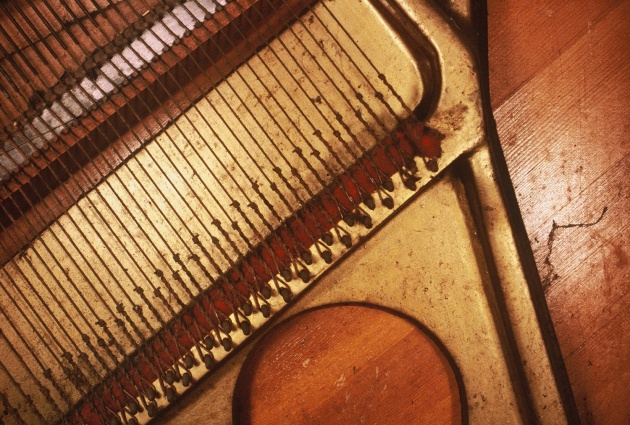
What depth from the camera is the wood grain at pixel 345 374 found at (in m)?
1.66

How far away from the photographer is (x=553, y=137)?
5.51 ft

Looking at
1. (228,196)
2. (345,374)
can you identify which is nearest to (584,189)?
(345,374)

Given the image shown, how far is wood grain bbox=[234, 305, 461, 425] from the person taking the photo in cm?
166

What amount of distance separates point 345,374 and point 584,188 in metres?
1.11

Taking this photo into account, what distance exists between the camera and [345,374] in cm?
169

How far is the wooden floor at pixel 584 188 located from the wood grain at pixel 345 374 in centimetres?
51

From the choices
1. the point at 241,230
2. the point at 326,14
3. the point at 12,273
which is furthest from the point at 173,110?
the point at 12,273

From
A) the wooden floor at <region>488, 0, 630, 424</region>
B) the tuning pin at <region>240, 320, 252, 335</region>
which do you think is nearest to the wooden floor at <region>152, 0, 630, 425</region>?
the wooden floor at <region>488, 0, 630, 424</region>

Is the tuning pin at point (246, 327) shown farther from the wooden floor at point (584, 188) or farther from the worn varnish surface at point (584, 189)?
the wooden floor at point (584, 188)

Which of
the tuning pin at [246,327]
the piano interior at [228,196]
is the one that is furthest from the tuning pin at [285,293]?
the tuning pin at [246,327]

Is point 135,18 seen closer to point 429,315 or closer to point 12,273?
point 12,273

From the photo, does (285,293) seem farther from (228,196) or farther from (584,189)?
(584,189)

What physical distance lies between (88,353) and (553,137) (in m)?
1.85

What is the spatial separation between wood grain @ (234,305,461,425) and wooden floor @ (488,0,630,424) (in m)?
0.51
